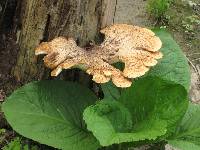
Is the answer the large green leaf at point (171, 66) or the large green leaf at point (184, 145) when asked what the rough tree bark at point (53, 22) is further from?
the large green leaf at point (184, 145)

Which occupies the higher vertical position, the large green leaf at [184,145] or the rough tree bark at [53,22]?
the rough tree bark at [53,22]

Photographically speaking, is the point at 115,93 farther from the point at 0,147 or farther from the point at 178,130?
the point at 0,147

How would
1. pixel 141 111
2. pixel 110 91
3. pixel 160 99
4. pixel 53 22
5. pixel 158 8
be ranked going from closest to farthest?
pixel 160 99, pixel 141 111, pixel 53 22, pixel 110 91, pixel 158 8

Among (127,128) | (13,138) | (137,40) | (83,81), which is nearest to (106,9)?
(137,40)

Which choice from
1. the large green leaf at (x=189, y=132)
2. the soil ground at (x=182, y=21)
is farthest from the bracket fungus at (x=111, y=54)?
the soil ground at (x=182, y=21)

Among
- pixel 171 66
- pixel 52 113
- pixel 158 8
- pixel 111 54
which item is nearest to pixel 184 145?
pixel 171 66

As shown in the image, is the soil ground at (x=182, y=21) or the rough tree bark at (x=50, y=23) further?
the soil ground at (x=182, y=21)

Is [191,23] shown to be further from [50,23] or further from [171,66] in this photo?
[50,23]

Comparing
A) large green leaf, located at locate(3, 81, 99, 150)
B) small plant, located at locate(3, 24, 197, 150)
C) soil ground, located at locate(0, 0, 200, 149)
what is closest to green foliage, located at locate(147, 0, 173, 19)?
soil ground, located at locate(0, 0, 200, 149)
